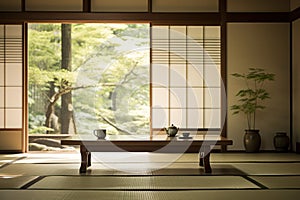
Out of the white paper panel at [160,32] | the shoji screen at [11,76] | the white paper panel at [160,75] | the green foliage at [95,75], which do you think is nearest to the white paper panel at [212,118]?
the white paper panel at [160,75]

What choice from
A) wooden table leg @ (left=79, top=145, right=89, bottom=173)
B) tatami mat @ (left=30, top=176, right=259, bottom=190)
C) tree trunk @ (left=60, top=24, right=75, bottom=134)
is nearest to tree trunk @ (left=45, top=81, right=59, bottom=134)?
tree trunk @ (left=60, top=24, right=75, bottom=134)

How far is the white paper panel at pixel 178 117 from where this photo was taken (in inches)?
323

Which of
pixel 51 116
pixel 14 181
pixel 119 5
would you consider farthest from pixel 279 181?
pixel 51 116

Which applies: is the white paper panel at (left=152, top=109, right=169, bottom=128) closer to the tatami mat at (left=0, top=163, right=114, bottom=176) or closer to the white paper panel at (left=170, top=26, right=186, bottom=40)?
the white paper panel at (left=170, top=26, right=186, bottom=40)

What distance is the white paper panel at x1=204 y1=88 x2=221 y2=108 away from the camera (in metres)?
8.24

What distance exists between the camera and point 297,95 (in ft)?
26.0

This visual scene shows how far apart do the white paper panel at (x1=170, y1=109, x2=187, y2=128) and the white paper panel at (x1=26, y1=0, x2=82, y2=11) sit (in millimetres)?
2211

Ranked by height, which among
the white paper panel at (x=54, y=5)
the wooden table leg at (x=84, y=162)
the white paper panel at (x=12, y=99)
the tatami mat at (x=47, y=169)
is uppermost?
the white paper panel at (x=54, y=5)

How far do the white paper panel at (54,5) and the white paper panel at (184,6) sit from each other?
1.23 meters

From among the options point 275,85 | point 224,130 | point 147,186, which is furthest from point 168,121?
point 147,186

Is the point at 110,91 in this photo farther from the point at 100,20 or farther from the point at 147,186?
the point at 147,186

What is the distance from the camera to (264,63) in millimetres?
8195

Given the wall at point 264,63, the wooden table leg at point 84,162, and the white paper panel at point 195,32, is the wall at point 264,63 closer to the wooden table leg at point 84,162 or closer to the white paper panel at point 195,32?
the white paper panel at point 195,32

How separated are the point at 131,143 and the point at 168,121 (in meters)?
2.82
